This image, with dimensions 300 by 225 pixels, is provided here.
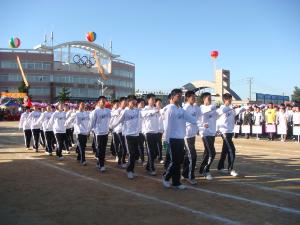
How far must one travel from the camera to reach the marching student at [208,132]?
10.1m

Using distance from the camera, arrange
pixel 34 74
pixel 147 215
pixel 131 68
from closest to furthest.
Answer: pixel 147 215 → pixel 34 74 → pixel 131 68

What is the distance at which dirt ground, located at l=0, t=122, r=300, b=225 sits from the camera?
20.7 feet

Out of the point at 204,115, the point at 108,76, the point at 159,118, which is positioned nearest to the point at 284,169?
the point at 204,115

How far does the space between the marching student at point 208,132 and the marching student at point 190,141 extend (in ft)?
1.32

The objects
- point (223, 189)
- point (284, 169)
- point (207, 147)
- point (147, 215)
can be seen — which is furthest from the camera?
point (284, 169)

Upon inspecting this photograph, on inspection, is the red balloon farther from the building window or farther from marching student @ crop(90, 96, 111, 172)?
the building window

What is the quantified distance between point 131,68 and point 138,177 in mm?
96070

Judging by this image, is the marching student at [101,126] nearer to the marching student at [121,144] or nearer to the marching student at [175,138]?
the marching student at [121,144]

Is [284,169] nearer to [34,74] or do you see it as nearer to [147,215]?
[147,215]

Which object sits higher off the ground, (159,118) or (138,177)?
(159,118)

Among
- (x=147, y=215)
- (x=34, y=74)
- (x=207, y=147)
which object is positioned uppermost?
(x=34, y=74)

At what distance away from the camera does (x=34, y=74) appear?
8519 centimetres

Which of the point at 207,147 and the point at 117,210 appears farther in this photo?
the point at 207,147

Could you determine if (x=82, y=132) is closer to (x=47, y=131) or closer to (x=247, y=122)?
(x=47, y=131)
